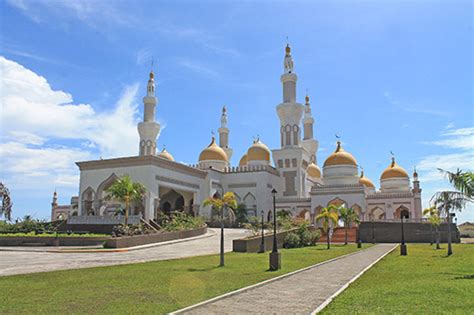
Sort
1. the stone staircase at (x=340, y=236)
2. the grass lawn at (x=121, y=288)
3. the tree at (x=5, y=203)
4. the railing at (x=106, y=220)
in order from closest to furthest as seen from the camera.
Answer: the grass lawn at (x=121, y=288), the tree at (x=5, y=203), the railing at (x=106, y=220), the stone staircase at (x=340, y=236)

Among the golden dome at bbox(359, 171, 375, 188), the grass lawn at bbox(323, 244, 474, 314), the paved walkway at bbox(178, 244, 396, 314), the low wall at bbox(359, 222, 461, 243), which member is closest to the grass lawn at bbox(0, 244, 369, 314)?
the paved walkway at bbox(178, 244, 396, 314)

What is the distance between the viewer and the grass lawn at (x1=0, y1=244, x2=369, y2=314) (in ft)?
25.3

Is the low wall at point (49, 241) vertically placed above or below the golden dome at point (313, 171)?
below

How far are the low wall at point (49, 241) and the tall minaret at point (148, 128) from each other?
2469 centimetres

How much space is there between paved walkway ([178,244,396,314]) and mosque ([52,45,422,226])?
3095cm

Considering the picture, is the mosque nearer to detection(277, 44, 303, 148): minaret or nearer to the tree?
detection(277, 44, 303, 148): minaret

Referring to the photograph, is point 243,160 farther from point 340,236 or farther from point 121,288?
point 121,288

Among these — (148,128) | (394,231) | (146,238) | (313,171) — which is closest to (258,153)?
(313,171)

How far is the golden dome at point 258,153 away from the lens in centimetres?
5658

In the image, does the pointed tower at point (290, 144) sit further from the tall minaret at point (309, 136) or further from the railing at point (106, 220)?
the railing at point (106, 220)

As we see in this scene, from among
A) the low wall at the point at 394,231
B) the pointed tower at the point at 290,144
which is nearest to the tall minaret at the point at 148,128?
the pointed tower at the point at 290,144

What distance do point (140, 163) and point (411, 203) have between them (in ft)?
97.8

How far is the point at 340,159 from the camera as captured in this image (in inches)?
2034

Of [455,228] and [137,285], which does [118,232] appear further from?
[455,228]
